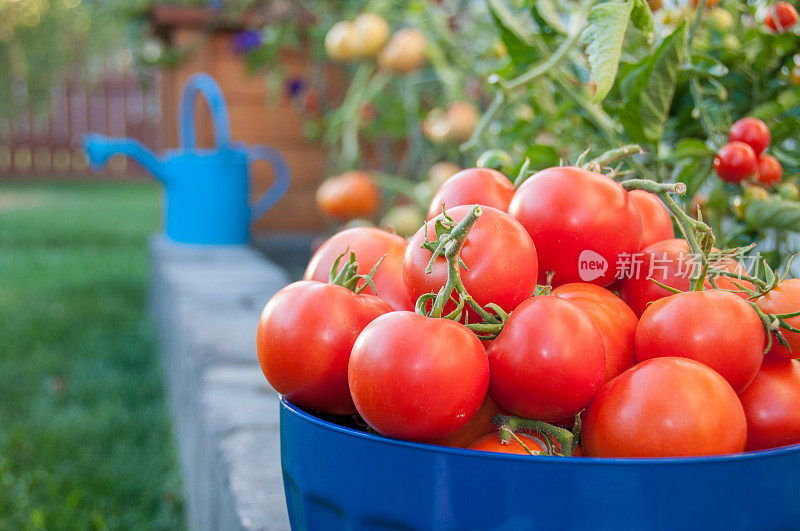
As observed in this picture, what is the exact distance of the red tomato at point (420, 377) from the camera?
1.50 feet

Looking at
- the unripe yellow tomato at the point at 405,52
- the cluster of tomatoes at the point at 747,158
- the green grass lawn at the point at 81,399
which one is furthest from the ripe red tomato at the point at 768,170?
the unripe yellow tomato at the point at 405,52

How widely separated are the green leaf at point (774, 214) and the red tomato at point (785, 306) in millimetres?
263

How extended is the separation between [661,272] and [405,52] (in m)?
1.48

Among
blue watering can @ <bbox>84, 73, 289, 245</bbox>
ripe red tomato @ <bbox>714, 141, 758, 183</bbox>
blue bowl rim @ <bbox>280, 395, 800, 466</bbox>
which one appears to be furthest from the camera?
blue watering can @ <bbox>84, 73, 289, 245</bbox>

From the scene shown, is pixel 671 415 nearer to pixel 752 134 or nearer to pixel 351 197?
pixel 752 134

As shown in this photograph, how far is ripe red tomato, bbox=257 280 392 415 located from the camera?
1.74ft

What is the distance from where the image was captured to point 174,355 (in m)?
1.82

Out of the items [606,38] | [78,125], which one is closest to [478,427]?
[606,38]

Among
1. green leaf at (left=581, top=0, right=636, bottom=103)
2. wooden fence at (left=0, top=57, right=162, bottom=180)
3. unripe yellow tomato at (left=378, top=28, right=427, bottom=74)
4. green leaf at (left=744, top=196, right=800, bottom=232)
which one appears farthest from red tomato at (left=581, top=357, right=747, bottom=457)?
wooden fence at (left=0, top=57, right=162, bottom=180)

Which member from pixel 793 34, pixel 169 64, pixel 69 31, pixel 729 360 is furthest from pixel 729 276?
pixel 69 31

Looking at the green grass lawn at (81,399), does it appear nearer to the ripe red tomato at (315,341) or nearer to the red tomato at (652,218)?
the ripe red tomato at (315,341)

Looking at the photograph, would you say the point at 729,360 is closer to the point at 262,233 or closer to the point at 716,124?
the point at 716,124

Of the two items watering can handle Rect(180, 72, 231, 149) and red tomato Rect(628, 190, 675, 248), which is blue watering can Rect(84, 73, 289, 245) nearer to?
watering can handle Rect(180, 72, 231, 149)

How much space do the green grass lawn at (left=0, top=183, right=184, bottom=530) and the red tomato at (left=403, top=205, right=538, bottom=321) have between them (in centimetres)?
100
